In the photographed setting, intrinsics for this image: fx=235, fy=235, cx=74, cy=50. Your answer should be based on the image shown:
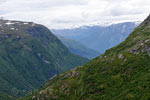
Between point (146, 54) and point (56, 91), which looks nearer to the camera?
point (146, 54)

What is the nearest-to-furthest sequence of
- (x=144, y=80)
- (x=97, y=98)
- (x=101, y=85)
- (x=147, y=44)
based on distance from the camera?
(x=144, y=80)
(x=97, y=98)
(x=101, y=85)
(x=147, y=44)

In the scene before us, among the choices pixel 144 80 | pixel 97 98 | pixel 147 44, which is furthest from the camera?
pixel 147 44

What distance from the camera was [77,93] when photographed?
177875 millimetres

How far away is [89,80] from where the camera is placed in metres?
188

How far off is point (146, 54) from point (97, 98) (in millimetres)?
52930

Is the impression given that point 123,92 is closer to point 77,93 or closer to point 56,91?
point 77,93

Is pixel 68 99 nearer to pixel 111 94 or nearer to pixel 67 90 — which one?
pixel 67 90

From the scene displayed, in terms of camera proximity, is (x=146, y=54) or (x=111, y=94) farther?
(x=146, y=54)

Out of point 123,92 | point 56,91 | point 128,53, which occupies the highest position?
point 128,53

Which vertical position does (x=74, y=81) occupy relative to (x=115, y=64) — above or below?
below

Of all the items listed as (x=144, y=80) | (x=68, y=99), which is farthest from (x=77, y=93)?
(x=144, y=80)

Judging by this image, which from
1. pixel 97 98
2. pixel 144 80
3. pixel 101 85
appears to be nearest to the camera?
pixel 144 80

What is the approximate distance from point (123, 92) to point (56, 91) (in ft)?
209

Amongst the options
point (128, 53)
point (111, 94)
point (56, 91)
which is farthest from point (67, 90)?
point (128, 53)
